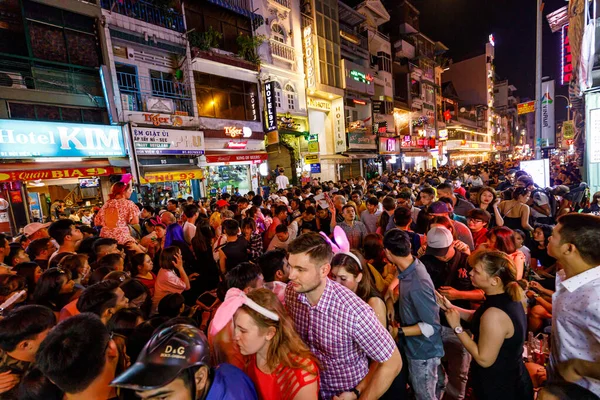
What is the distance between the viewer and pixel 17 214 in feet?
30.9

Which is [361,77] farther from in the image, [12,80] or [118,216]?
[118,216]

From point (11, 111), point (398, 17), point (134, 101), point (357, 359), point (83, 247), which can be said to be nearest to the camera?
point (357, 359)

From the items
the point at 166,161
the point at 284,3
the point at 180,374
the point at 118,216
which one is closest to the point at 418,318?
the point at 180,374

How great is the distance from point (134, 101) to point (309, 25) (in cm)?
1518

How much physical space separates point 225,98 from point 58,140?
346 inches

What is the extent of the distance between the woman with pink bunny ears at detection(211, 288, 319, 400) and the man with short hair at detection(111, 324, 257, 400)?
16 cm

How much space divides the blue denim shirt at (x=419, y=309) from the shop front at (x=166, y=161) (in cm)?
1206

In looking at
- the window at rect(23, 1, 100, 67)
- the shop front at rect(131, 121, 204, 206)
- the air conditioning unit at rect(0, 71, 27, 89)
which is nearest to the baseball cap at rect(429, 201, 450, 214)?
the shop front at rect(131, 121, 204, 206)

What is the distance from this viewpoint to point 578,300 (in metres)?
1.90

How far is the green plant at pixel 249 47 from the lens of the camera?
16297 mm

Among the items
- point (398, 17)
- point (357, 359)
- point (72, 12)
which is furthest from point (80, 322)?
point (398, 17)

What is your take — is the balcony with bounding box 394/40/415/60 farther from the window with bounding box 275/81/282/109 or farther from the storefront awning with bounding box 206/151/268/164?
the storefront awning with bounding box 206/151/268/164

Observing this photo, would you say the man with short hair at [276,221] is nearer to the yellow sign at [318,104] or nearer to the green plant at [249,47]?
the green plant at [249,47]

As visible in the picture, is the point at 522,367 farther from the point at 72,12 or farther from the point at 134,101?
the point at 72,12
